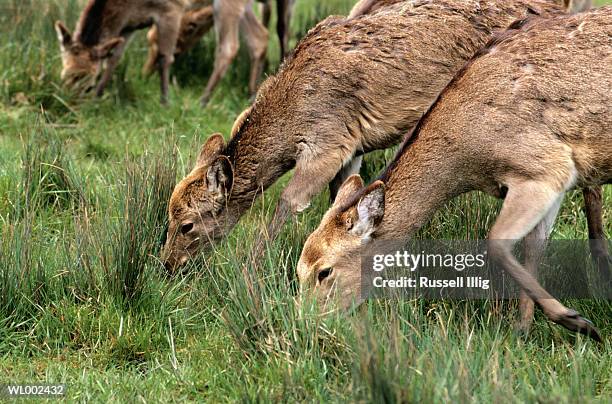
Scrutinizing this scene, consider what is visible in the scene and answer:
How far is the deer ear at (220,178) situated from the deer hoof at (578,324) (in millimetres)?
2332

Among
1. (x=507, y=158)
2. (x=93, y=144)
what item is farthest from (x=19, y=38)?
(x=507, y=158)

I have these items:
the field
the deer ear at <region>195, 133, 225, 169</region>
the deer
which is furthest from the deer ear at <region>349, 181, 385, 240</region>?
the deer

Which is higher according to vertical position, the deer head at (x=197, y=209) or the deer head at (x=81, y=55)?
the deer head at (x=197, y=209)

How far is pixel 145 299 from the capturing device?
6078mm

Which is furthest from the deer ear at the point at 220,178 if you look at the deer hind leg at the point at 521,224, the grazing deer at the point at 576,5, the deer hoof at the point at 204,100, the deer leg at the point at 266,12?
the deer leg at the point at 266,12

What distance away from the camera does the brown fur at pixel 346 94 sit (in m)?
7.05

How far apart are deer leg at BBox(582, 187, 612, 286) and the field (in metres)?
0.20

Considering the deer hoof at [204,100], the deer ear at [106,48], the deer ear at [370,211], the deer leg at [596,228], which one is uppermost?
the deer ear at [370,211]

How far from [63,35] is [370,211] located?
6203mm

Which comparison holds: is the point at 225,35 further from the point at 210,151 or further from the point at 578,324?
the point at 578,324

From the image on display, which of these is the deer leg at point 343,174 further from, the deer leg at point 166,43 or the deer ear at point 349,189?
the deer leg at point 166,43

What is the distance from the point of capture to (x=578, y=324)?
18.4ft

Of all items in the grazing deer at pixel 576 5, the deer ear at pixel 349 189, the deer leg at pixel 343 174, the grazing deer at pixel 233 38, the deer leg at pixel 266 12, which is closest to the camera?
the deer ear at pixel 349 189

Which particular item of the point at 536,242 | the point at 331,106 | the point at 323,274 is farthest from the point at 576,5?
the point at 323,274
